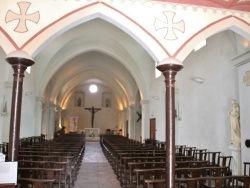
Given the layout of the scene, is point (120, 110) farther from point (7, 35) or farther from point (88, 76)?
point (7, 35)

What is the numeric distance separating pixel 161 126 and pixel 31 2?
11666mm

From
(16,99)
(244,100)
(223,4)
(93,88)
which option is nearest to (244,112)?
(244,100)

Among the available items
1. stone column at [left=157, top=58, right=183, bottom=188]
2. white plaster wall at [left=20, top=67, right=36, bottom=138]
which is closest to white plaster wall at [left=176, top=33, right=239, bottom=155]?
stone column at [left=157, top=58, right=183, bottom=188]

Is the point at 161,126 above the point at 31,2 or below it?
below

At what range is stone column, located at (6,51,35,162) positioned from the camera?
5840mm

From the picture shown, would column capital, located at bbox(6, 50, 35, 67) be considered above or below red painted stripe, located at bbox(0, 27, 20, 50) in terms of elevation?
below

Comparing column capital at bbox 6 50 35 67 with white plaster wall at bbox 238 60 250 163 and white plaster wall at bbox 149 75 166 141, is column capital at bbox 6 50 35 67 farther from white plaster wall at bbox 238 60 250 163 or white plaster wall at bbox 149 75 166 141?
white plaster wall at bbox 149 75 166 141

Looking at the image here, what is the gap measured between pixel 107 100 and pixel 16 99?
98.9 feet

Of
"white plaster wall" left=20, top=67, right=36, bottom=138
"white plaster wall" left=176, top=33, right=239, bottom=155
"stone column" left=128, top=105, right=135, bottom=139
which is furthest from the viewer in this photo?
"stone column" left=128, top=105, right=135, bottom=139

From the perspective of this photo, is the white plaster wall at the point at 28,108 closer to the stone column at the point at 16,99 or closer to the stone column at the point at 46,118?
the stone column at the point at 46,118

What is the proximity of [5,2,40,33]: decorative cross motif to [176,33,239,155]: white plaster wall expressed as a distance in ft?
22.0

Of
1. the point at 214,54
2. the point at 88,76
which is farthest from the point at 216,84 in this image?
the point at 88,76

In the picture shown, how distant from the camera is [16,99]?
6016 mm

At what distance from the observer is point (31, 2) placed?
20.9 feet
